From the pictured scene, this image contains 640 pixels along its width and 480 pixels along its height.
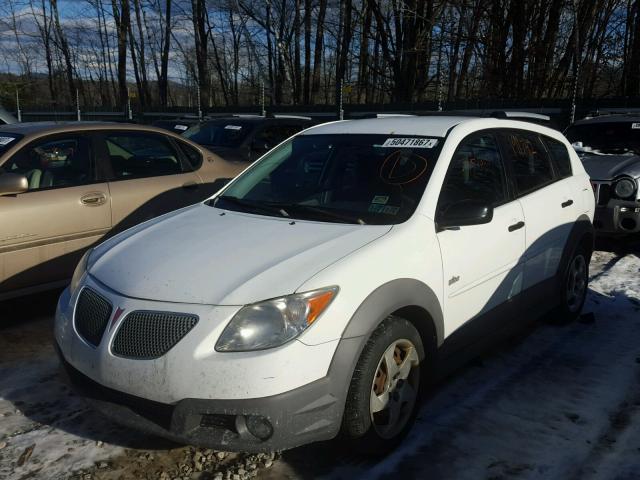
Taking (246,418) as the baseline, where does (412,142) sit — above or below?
above

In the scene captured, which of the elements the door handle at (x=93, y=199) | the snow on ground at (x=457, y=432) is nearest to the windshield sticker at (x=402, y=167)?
the snow on ground at (x=457, y=432)

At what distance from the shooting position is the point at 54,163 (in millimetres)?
5113

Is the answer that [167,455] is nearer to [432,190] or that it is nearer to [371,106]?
[432,190]

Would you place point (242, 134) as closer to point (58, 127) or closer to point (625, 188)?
point (58, 127)

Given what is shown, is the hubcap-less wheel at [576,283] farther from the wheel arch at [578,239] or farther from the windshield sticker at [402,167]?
the windshield sticker at [402,167]

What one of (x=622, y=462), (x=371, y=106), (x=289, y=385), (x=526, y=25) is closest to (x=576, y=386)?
(x=622, y=462)

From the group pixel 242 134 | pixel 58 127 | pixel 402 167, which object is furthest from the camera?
pixel 242 134

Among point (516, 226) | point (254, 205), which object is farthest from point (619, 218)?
point (254, 205)

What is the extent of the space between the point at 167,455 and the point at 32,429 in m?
0.80

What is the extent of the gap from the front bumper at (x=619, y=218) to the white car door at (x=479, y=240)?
329cm

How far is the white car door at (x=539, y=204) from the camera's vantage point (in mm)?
4035

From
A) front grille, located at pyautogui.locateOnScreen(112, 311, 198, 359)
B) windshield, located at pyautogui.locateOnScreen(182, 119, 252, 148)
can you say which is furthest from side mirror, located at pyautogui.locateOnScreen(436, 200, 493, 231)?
windshield, located at pyautogui.locateOnScreen(182, 119, 252, 148)

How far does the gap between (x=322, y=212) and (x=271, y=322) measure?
3.42 feet

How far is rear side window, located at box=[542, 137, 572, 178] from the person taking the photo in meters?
4.65
